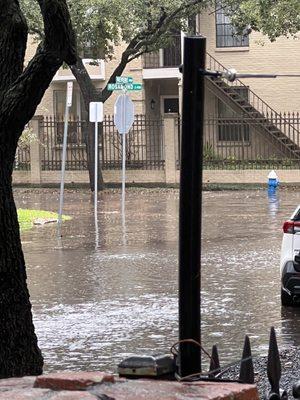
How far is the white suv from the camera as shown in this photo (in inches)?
419

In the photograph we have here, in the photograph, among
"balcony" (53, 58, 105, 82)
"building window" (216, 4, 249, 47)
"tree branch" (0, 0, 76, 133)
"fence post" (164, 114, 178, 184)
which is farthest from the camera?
"balcony" (53, 58, 105, 82)

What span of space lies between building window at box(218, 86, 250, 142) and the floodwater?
11.6 m

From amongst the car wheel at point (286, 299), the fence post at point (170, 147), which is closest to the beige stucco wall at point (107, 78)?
the fence post at point (170, 147)

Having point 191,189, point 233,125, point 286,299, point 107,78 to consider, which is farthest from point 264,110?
point 191,189

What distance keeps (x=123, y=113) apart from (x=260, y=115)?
46.2ft

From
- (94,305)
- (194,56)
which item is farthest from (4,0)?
(94,305)

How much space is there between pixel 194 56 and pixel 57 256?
1242 cm

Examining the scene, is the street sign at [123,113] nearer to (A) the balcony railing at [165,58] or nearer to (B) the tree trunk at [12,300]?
(A) the balcony railing at [165,58]

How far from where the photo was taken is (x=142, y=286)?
42.4 ft

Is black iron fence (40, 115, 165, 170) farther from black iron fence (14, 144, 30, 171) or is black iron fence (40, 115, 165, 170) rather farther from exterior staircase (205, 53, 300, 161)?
exterior staircase (205, 53, 300, 161)

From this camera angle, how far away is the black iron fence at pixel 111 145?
117ft

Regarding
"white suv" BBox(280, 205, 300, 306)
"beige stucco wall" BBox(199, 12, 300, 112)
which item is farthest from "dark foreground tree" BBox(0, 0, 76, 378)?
"beige stucco wall" BBox(199, 12, 300, 112)

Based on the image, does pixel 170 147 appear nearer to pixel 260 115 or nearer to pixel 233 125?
pixel 233 125

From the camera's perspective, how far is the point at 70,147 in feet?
122
